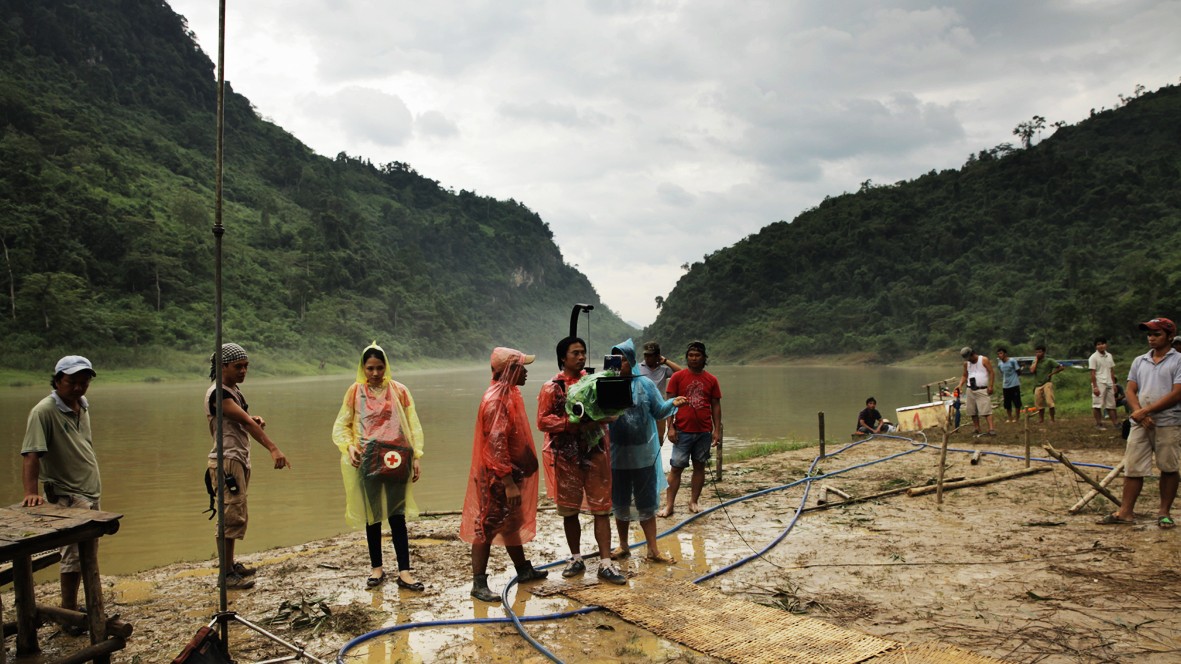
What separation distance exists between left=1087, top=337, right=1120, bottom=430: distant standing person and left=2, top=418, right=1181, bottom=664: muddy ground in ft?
16.4

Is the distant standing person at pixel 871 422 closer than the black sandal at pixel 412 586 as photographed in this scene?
No

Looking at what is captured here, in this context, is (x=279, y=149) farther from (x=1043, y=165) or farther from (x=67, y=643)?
(x=67, y=643)

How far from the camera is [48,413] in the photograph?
4.30m

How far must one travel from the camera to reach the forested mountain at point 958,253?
→ 202 ft

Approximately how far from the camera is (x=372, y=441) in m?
5.07

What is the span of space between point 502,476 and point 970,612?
2986 mm

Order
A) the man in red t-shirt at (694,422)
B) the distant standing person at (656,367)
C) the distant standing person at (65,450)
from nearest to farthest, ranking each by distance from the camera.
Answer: the distant standing person at (65,450), the man in red t-shirt at (694,422), the distant standing person at (656,367)

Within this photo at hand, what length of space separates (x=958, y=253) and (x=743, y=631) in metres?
86.6

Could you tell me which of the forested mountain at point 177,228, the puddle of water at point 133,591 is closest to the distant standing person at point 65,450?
the puddle of water at point 133,591

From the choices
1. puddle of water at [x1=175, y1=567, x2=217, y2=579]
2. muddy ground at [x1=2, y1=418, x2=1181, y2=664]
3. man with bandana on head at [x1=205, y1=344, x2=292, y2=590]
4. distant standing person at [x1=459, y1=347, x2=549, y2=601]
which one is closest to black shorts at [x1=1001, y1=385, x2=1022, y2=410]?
muddy ground at [x1=2, y1=418, x2=1181, y2=664]

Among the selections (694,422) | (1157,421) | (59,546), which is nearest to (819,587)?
(694,422)

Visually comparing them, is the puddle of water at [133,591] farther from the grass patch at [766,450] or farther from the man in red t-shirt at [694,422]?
the grass patch at [766,450]

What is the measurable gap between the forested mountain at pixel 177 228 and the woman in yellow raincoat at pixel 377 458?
40.5 meters

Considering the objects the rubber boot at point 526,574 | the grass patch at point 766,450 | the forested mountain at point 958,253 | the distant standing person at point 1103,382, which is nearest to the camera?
the rubber boot at point 526,574
